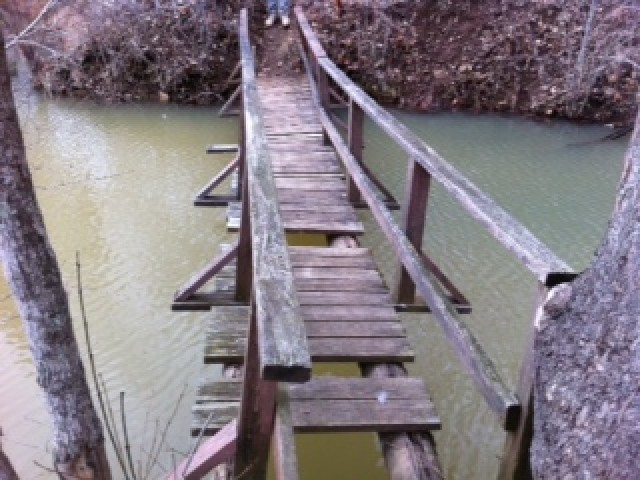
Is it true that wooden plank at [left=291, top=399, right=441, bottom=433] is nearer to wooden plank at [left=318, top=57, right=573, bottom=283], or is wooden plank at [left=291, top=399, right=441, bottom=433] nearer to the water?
wooden plank at [left=318, top=57, right=573, bottom=283]

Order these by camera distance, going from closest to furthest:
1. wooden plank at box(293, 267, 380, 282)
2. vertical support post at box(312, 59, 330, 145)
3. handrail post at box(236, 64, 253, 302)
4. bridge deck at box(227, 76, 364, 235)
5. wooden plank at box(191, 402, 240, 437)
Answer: wooden plank at box(191, 402, 240, 437) → handrail post at box(236, 64, 253, 302) → wooden plank at box(293, 267, 380, 282) → bridge deck at box(227, 76, 364, 235) → vertical support post at box(312, 59, 330, 145)

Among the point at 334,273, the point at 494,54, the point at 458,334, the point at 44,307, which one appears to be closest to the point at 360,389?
the point at 458,334

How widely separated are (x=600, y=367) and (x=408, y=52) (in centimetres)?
1137

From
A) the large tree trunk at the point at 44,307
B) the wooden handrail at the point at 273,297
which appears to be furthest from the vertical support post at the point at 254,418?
the large tree trunk at the point at 44,307

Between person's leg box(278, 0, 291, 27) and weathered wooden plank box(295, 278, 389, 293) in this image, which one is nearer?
weathered wooden plank box(295, 278, 389, 293)

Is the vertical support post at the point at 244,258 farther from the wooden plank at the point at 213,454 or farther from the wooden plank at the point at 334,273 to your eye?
the wooden plank at the point at 213,454

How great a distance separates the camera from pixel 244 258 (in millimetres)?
3689

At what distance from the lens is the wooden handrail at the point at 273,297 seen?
126 centimetres

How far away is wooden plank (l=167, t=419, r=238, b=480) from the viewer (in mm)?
2297

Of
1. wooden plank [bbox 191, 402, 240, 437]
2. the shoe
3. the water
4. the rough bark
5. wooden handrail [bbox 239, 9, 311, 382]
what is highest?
wooden handrail [bbox 239, 9, 311, 382]

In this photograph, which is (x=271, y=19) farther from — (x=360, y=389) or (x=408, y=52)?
(x=360, y=389)

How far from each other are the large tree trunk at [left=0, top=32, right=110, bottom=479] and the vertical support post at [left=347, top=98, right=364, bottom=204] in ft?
8.67

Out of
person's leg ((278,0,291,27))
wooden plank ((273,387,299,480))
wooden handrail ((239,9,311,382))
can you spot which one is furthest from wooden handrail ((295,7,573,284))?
person's leg ((278,0,291,27))

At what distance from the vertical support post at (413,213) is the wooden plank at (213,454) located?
1.46 meters
